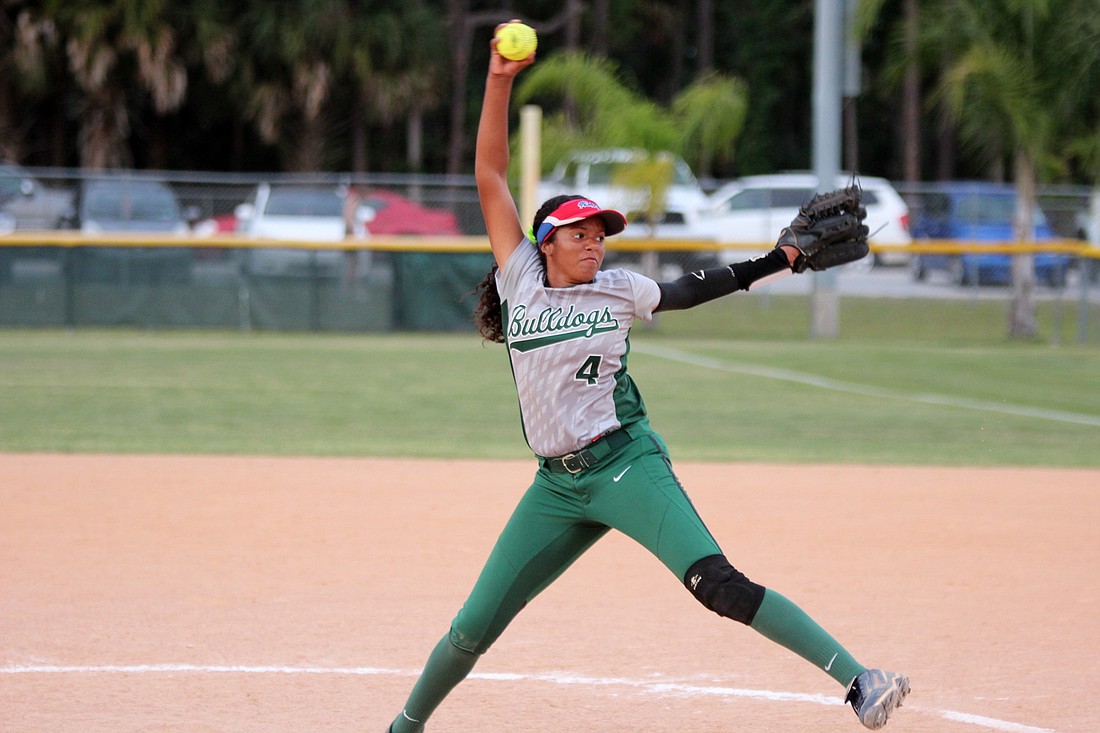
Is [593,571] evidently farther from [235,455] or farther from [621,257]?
[621,257]

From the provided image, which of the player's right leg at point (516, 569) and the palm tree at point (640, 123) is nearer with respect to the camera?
the player's right leg at point (516, 569)

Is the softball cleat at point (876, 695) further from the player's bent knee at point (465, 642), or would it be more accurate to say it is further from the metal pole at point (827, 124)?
the metal pole at point (827, 124)

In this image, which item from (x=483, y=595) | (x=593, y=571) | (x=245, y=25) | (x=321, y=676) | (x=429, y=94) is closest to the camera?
(x=483, y=595)

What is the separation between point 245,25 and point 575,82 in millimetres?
10555

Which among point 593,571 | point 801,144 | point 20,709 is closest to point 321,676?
point 20,709

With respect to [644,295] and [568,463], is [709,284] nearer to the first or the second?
[644,295]

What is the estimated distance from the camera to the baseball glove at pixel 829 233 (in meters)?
4.27

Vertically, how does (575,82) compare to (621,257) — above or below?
above

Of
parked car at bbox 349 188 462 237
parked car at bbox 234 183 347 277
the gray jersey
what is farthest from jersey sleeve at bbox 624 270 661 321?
parked car at bbox 349 188 462 237

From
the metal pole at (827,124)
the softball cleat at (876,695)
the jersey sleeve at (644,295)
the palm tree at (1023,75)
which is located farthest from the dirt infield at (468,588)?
the palm tree at (1023,75)

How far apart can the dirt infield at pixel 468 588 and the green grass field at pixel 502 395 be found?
4.19ft

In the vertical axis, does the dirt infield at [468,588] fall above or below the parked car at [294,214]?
below

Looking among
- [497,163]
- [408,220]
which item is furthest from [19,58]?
[497,163]

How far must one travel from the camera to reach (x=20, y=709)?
4559 millimetres
